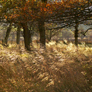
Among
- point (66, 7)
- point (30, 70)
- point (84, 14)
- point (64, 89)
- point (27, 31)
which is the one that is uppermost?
point (66, 7)

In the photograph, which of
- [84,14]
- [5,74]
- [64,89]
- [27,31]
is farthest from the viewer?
[27,31]

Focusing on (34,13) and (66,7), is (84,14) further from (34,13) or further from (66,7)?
(34,13)

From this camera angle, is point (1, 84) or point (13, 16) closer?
point (1, 84)

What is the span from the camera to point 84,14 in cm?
703

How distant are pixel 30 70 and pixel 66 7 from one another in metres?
5.32

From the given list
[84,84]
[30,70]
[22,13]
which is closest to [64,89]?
[84,84]

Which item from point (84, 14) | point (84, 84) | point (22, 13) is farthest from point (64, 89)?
point (22, 13)

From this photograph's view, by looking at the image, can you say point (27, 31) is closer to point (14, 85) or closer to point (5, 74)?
point (5, 74)

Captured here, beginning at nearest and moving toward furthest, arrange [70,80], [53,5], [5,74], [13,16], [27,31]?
1. [70,80]
2. [5,74]
3. [53,5]
4. [13,16]
5. [27,31]

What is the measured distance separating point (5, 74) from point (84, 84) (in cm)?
255

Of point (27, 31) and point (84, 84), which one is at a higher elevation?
point (27, 31)

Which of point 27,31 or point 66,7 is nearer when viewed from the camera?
point 66,7

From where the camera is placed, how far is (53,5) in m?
7.71

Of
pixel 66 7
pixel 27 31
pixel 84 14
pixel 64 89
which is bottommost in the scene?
pixel 64 89
